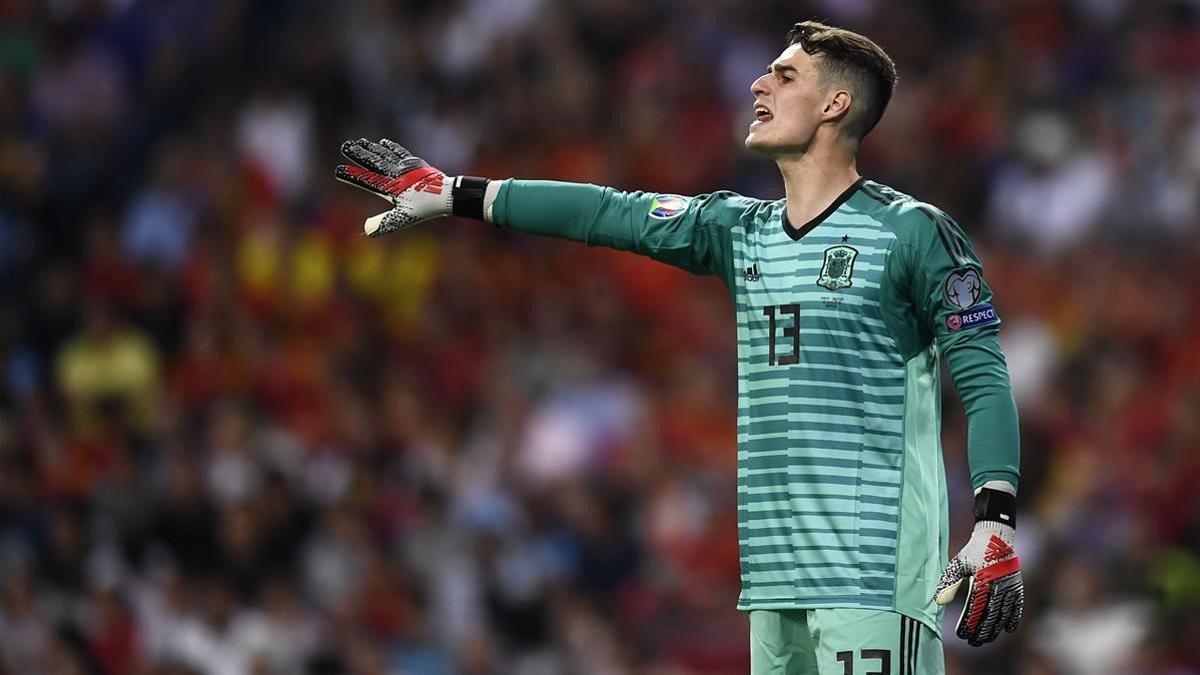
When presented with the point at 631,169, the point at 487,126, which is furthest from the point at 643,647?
the point at 487,126

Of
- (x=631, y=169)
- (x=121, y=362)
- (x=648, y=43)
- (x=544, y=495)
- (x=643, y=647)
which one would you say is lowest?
(x=643, y=647)

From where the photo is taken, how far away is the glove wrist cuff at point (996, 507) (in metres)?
4.87

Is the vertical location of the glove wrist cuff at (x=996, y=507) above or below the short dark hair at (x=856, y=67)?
below

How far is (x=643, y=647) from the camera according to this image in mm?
10781

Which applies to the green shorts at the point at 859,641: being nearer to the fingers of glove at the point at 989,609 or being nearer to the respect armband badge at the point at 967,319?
the fingers of glove at the point at 989,609

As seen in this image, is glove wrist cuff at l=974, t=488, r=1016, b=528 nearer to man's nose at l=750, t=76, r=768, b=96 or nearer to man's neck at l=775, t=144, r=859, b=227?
A: man's neck at l=775, t=144, r=859, b=227

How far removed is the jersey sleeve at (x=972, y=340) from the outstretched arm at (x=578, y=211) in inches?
24.6

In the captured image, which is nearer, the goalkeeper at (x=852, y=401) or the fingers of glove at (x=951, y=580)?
the fingers of glove at (x=951, y=580)

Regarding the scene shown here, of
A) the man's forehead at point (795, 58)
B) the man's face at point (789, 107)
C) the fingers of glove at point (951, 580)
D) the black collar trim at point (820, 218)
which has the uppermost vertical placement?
the man's forehead at point (795, 58)

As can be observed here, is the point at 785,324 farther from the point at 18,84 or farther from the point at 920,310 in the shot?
the point at 18,84

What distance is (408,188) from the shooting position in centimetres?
552

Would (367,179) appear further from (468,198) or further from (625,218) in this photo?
(625,218)

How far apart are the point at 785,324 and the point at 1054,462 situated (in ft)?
20.4

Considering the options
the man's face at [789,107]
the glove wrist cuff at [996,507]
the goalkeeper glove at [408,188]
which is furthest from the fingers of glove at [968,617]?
the goalkeeper glove at [408,188]
